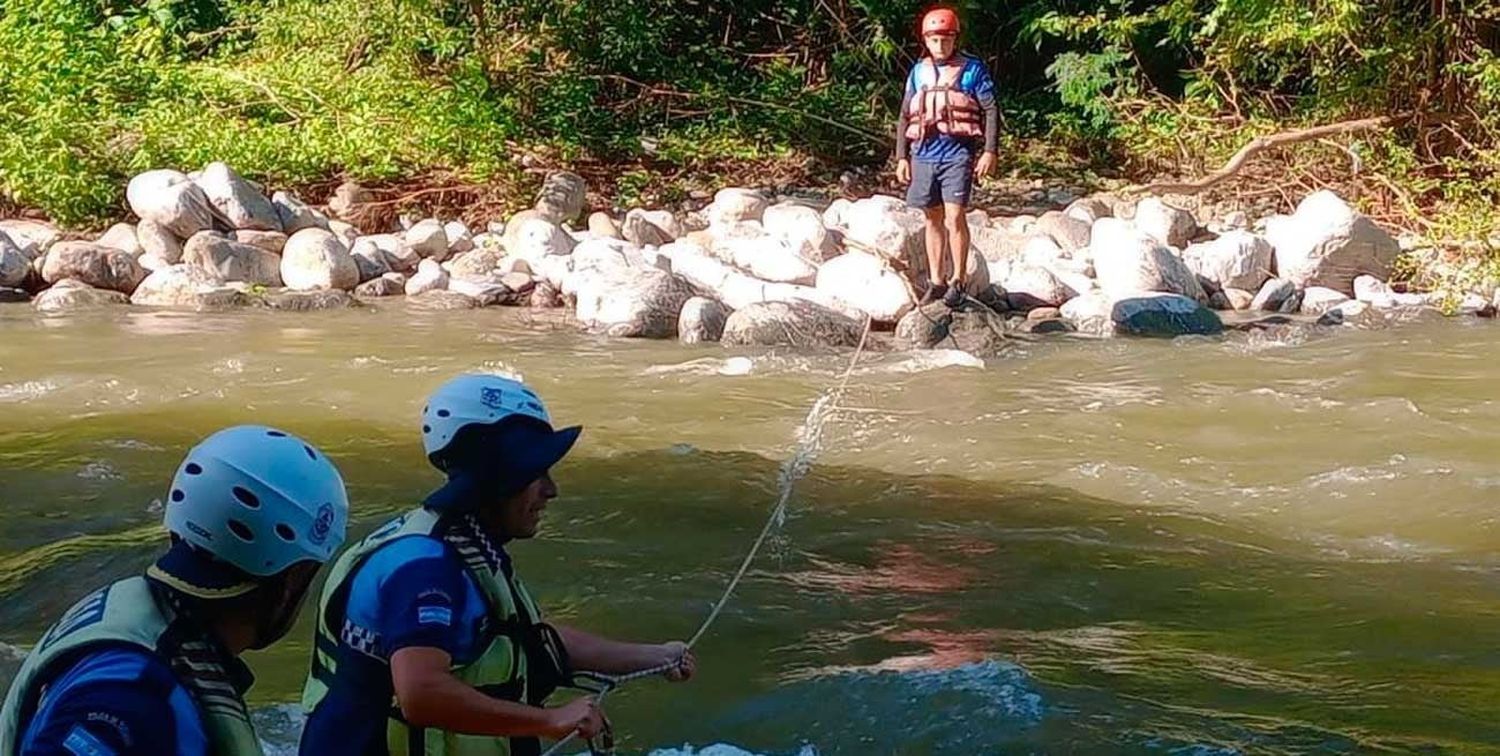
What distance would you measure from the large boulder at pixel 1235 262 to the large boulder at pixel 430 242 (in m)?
5.48

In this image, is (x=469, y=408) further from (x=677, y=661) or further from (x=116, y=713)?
(x=116, y=713)

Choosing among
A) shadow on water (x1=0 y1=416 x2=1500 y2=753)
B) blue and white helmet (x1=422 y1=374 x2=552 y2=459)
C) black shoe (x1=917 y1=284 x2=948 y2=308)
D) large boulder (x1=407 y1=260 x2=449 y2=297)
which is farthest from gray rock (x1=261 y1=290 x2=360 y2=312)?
blue and white helmet (x1=422 y1=374 x2=552 y2=459)

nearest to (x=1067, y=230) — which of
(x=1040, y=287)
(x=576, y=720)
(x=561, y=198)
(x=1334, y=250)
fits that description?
(x=1040, y=287)

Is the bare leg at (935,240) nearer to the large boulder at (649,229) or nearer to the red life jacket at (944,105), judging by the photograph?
the red life jacket at (944,105)

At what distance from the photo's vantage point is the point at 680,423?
8047 mm

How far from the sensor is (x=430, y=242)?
13.3 metres

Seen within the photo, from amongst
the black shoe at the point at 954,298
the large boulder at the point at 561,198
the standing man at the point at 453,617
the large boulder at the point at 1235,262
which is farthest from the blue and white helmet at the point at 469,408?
the large boulder at the point at 561,198

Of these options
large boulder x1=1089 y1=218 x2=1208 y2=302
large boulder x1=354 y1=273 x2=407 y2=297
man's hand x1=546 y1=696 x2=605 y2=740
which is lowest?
large boulder x1=354 y1=273 x2=407 y2=297

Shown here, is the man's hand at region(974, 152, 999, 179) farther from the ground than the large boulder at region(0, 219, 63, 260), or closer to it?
farther from the ground

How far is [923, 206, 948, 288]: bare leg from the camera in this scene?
1017cm

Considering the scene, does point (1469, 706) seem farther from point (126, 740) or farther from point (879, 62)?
point (879, 62)

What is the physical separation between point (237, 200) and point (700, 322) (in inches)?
177

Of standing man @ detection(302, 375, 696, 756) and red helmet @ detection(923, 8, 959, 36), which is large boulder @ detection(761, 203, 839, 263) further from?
standing man @ detection(302, 375, 696, 756)

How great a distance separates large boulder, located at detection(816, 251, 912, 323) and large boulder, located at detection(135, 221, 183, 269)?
15.7ft
